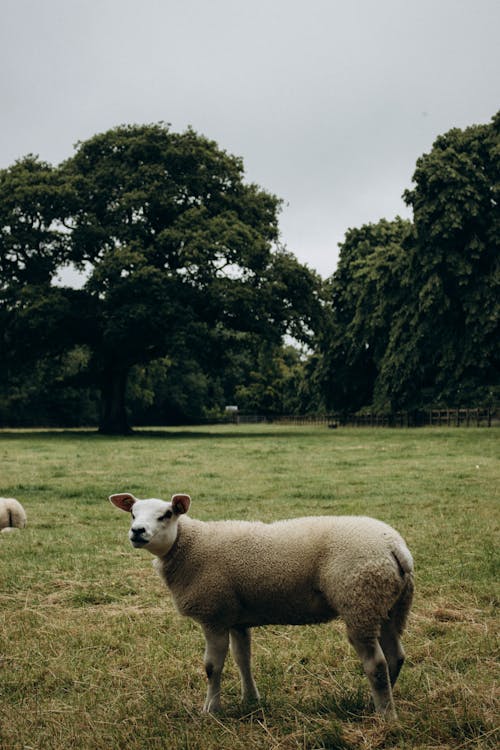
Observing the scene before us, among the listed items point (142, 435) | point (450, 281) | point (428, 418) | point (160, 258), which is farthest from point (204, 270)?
point (428, 418)

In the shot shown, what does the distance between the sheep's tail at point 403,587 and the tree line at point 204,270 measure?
26.7m

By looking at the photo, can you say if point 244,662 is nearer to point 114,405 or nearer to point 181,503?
point 181,503

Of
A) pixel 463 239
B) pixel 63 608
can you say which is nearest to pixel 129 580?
pixel 63 608

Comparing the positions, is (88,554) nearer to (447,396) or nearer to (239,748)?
(239,748)

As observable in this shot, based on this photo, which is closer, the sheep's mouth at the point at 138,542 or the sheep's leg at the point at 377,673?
A: the sheep's leg at the point at 377,673

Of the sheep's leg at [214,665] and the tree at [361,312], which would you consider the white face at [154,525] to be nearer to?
the sheep's leg at [214,665]

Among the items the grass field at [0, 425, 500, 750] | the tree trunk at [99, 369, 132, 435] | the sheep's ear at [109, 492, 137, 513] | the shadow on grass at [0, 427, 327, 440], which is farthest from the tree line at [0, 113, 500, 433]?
the sheep's ear at [109, 492, 137, 513]

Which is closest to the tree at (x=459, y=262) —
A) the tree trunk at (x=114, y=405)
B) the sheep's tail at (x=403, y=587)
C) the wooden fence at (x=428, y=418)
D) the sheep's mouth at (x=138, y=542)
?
the wooden fence at (x=428, y=418)

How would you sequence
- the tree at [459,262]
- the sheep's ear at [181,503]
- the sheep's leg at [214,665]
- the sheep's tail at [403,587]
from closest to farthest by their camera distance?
the sheep's tail at [403,587]
the sheep's leg at [214,665]
the sheep's ear at [181,503]
the tree at [459,262]

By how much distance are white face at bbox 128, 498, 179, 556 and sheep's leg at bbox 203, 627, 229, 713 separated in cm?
61

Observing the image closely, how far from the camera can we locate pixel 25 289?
102 feet

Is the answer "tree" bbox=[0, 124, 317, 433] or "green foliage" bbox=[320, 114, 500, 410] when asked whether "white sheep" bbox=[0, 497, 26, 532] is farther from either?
"green foliage" bbox=[320, 114, 500, 410]

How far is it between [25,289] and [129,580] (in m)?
26.4

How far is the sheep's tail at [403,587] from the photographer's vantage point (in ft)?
13.3
